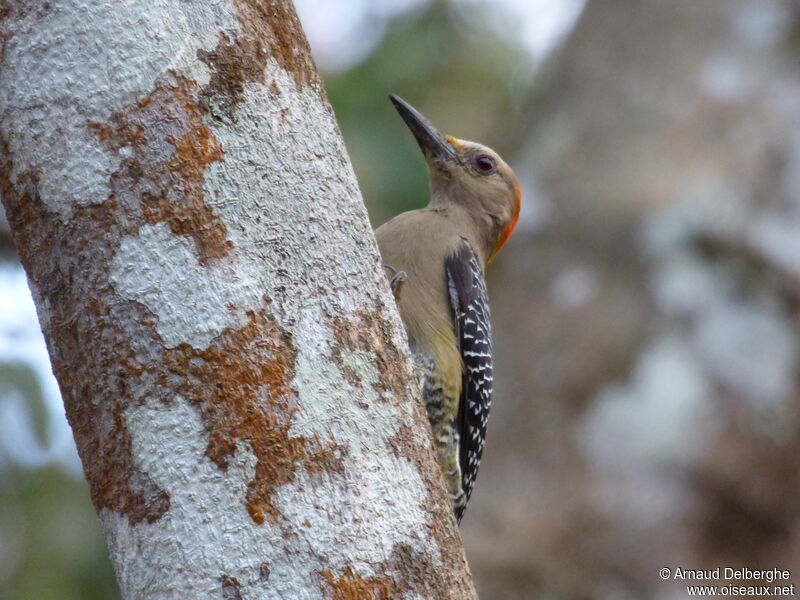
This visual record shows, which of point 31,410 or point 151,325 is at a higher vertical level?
point 151,325

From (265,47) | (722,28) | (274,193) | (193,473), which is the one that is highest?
(265,47)

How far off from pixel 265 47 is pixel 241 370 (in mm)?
809

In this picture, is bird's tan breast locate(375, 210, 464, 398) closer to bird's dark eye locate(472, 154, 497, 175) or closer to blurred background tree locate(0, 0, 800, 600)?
bird's dark eye locate(472, 154, 497, 175)

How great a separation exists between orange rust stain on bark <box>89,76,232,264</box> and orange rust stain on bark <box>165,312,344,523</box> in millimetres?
220

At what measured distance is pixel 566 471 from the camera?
19.6 ft

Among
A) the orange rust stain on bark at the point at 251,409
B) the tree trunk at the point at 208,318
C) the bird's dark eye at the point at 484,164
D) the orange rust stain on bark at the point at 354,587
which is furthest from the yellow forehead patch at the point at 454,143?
the orange rust stain on bark at the point at 354,587

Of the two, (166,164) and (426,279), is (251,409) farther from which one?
(426,279)

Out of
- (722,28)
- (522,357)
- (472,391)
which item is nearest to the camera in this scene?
(472,391)

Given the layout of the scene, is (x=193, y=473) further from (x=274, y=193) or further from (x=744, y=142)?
(x=744, y=142)

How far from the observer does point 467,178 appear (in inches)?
214

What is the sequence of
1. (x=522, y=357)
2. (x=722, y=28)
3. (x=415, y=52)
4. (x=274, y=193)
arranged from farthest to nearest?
(x=415, y=52) < (x=722, y=28) < (x=522, y=357) < (x=274, y=193)

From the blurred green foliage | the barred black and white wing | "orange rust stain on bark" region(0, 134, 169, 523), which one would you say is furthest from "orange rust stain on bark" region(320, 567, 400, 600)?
the blurred green foliage

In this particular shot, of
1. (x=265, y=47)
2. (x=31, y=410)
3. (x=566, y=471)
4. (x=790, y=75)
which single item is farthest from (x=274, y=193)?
(x=790, y=75)

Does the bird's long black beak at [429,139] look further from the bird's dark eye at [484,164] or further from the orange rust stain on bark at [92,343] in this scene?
the orange rust stain on bark at [92,343]
